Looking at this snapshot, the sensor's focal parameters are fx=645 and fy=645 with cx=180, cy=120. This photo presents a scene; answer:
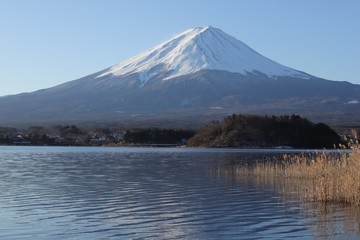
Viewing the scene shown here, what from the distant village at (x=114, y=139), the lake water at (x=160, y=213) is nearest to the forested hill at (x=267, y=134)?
the distant village at (x=114, y=139)

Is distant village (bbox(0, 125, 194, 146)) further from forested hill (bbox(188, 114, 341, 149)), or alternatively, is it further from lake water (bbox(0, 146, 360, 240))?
lake water (bbox(0, 146, 360, 240))

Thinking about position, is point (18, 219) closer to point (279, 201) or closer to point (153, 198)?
point (153, 198)

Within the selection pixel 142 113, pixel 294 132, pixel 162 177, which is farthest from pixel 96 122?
pixel 162 177

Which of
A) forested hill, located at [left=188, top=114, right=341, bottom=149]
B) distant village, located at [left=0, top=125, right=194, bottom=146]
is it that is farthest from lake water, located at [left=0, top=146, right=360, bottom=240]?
distant village, located at [left=0, top=125, right=194, bottom=146]

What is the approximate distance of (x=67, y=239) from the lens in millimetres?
11273

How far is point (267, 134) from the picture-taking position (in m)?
81.3

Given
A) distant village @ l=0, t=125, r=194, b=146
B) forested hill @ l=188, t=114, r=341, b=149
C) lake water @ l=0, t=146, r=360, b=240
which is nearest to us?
lake water @ l=0, t=146, r=360, b=240

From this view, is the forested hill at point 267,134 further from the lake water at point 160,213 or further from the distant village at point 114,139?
the lake water at point 160,213

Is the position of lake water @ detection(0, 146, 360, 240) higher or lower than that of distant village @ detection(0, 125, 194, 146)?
lower

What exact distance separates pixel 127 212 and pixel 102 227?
7.32ft

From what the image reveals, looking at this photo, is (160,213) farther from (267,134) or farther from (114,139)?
(114,139)

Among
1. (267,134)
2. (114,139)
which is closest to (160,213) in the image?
(267,134)

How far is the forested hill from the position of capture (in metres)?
80.2

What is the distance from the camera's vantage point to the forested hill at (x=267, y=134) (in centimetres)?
8019
